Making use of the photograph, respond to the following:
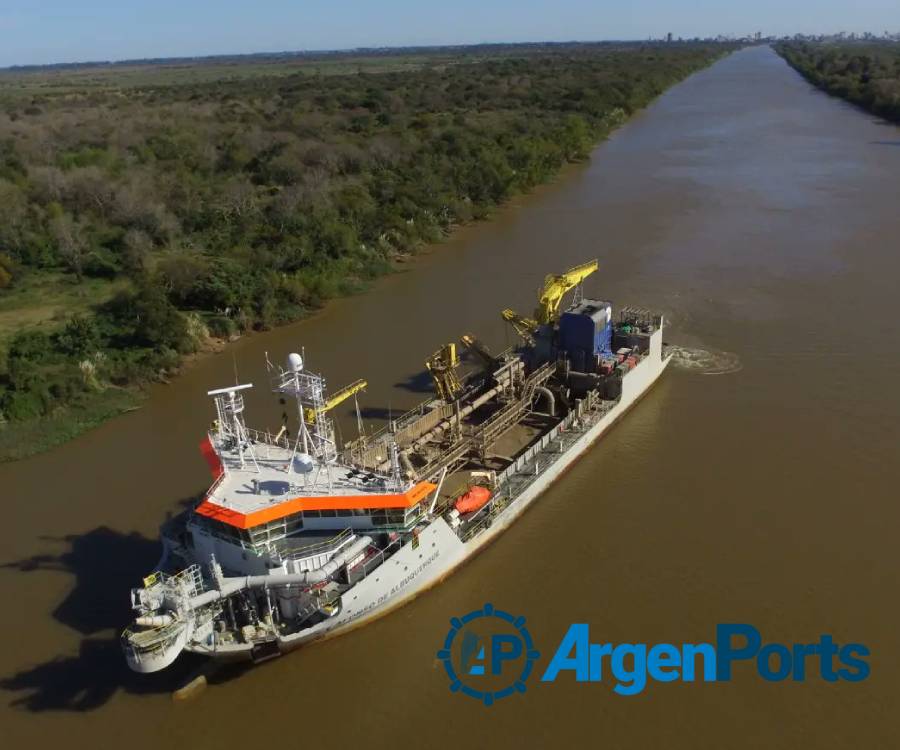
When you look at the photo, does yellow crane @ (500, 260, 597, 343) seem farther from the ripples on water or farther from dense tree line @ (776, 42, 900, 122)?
dense tree line @ (776, 42, 900, 122)

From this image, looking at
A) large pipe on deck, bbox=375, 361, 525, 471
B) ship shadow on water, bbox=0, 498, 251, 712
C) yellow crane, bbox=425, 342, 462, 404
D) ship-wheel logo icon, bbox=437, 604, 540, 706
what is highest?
yellow crane, bbox=425, 342, 462, 404

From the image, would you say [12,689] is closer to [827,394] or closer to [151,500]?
[151,500]

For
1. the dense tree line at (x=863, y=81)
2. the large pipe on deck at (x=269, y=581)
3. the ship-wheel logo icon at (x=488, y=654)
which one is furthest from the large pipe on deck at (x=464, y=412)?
the dense tree line at (x=863, y=81)

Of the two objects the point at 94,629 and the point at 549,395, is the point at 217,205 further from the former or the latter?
the point at 94,629

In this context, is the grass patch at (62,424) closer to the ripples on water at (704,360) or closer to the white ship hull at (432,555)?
the white ship hull at (432,555)

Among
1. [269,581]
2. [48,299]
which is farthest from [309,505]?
[48,299]

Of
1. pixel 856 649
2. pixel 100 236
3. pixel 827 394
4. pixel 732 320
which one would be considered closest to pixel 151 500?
pixel 856 649

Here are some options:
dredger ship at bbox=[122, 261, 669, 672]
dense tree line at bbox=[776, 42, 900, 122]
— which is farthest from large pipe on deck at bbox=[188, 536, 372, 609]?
dense tree line at bbox=[776, 42, 900, 122]
